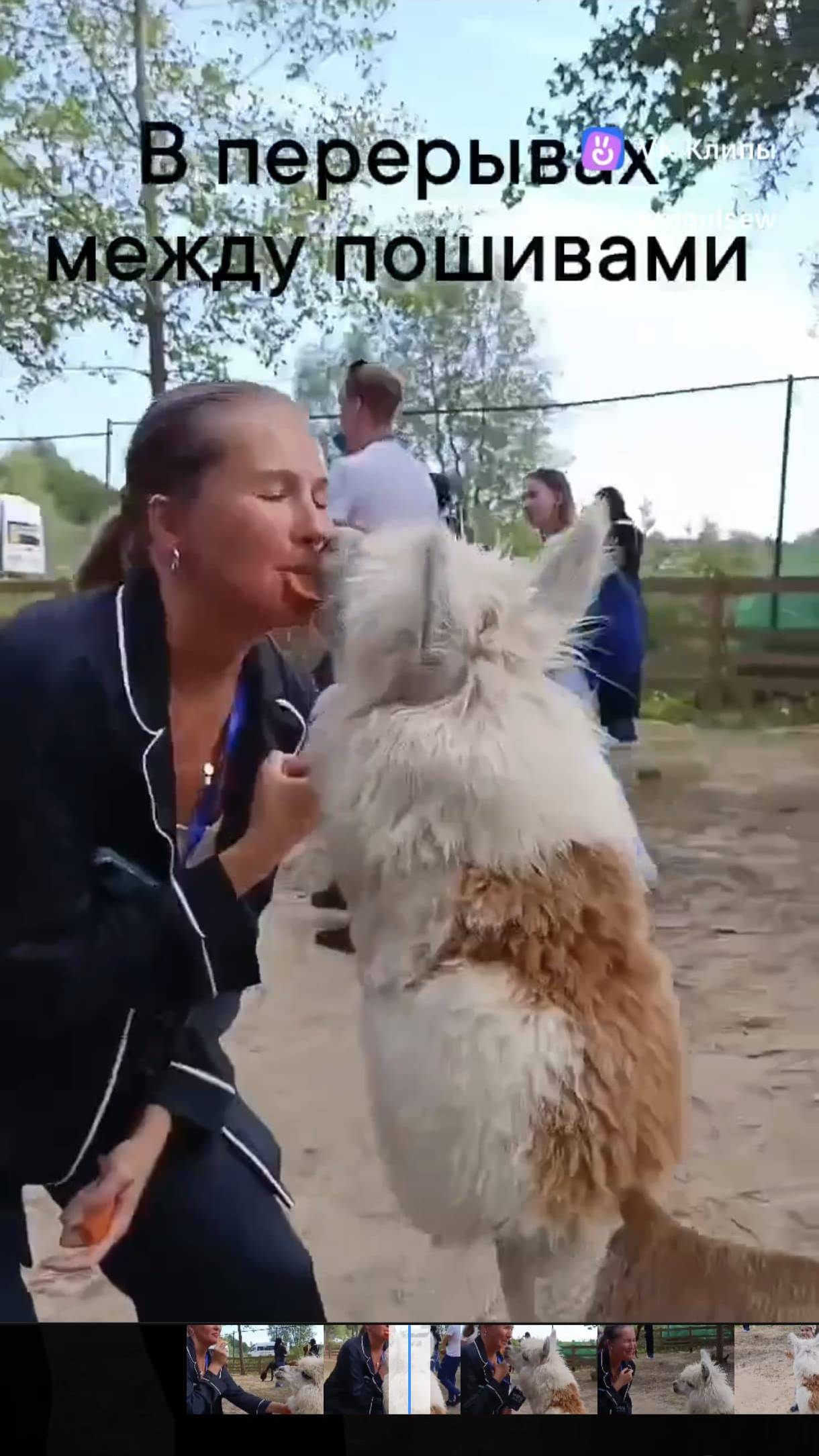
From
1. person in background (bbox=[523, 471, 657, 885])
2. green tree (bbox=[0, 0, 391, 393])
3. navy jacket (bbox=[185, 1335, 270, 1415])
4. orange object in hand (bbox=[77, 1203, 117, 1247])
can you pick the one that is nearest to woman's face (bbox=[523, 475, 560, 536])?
person in background (bbox=[523, 471, 657, 885])

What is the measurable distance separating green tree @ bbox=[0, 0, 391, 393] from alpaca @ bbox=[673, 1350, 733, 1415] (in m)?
1.79

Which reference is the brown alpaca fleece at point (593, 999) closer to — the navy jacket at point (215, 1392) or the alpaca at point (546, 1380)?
the alpaca at point (546, 1380)

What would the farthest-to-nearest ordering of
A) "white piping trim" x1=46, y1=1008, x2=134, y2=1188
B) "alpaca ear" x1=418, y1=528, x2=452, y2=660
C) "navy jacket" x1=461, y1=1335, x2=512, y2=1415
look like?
"navy jacket" x1=461, y1=1335, x2=512, y2=1415 < "white piping trim" x1=46, y1=1008, x2=134, y2=1188 < "alpaca ear" x1=418, y1=528, x2=452, y2=660

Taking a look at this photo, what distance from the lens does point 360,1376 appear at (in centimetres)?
208

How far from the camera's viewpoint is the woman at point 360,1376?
2.05 meters

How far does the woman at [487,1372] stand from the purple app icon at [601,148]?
5.99 feet

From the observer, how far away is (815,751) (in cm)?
196

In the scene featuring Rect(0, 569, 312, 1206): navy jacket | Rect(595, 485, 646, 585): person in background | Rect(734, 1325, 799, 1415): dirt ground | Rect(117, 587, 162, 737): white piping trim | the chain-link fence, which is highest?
the chain-link fence

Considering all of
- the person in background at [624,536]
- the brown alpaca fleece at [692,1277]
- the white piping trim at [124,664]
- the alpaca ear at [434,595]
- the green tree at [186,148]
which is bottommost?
the brown alpaca fleece at [692,1277]

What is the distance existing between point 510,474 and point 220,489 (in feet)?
1.44

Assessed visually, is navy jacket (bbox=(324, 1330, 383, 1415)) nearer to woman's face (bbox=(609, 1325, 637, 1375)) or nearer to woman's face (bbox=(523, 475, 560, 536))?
woman's face (bbox=(609, 1325, 637, 1375))

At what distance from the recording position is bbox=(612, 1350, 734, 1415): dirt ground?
2.07m

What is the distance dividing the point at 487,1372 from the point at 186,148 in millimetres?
2023

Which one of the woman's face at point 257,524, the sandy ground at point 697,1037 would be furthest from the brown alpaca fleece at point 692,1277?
the woman's face at point 257,524
